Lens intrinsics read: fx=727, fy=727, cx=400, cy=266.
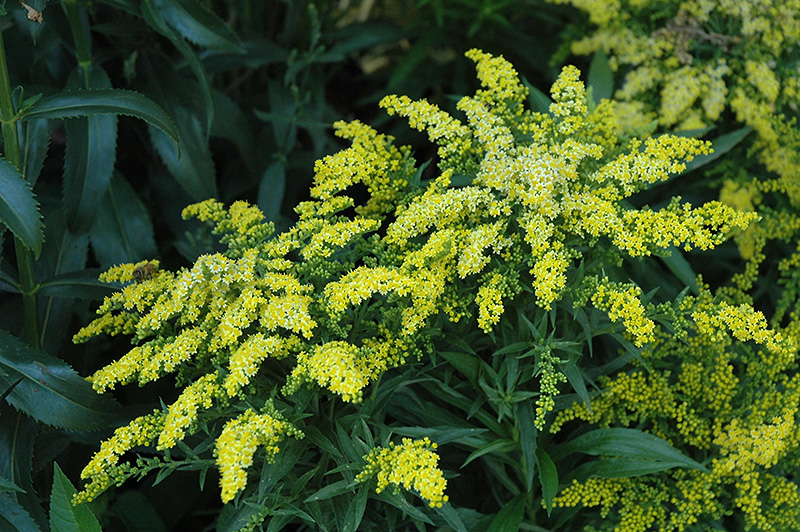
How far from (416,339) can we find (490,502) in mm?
485

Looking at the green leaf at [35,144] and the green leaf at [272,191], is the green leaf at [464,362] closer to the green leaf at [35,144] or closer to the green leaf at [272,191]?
the green leaf at [272,191]

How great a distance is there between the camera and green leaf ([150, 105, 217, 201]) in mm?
1617

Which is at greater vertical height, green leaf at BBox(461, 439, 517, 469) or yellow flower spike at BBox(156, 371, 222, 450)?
yellow flower spike at BBox(156, 371, 222, 450)

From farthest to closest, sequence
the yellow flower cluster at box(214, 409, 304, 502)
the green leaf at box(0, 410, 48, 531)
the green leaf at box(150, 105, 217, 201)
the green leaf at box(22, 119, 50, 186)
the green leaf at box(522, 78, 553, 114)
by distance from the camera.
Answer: the green leaf at box(150, 105, 217, 201) → the green leaf at box(522, 78, 553, 114) → the green leaf at box(22, 119, 50, 186) → the green leaf at box(0, 410, 48, 531) → the yellow flower cluster at box(214, 409, 304, 502)

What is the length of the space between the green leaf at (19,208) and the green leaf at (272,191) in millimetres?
662

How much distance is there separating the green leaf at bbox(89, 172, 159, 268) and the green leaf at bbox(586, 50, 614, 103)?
1.06m

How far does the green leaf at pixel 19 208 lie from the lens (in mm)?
1059

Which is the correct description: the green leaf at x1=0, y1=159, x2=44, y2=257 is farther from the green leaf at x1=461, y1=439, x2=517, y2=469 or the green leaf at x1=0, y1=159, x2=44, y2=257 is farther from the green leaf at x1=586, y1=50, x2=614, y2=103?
the green leaf at x1=586, y1=50, x2=614, y2=103

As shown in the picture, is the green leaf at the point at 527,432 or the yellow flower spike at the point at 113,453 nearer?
the yellow flower spike at the point at 113,453

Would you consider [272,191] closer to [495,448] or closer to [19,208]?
[19,208]

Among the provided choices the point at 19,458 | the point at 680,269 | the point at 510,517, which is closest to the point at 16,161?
the point at 19,458

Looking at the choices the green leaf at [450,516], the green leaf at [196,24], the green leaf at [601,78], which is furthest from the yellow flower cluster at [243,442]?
the green leaf at [601,78]

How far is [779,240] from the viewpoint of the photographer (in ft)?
5.52

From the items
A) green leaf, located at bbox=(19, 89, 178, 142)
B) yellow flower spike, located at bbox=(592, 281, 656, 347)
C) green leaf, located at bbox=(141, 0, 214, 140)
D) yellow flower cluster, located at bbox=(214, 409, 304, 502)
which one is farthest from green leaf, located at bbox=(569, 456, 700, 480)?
green leaf, located at bbox=(141, 0, 214, 140)
